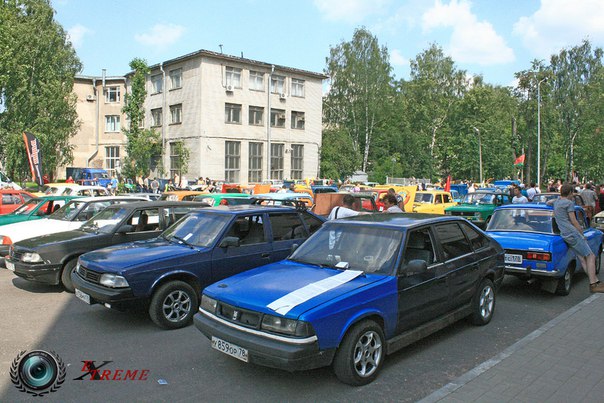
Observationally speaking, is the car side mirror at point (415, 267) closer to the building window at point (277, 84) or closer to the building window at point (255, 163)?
the building window at point (255, 163)

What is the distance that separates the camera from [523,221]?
8.61 metres

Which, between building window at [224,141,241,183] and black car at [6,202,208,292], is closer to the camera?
black car at [6,202,208,292]

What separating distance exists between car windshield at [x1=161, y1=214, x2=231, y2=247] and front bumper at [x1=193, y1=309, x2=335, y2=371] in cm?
252

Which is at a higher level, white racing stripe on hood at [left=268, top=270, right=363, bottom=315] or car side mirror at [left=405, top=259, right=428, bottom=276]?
car side mirror at [left=405, top=259, right=428, bottom=276]

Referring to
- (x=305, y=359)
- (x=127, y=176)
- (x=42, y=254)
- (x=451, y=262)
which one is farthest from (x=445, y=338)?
(x=127, y=176)

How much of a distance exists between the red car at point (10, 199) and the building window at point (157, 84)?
2488cm

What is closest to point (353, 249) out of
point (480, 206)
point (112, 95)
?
point (480, 206)

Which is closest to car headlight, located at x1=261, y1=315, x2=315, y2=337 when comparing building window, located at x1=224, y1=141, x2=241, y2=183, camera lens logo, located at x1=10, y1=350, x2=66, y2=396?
camera lens logo, located at x1=10, y1=350, x2=66, y2=396

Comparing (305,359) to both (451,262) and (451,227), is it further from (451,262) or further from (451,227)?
(451,227)

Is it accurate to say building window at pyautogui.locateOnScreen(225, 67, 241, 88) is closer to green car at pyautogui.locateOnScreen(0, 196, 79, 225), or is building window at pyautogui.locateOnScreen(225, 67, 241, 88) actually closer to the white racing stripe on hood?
green car at pyautogui.locateOnScreen(0, 196, 79, 225)

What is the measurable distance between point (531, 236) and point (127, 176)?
2659 centimetres

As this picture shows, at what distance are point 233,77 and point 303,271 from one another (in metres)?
33.6

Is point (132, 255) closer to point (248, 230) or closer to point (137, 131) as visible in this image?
point (248, 230)

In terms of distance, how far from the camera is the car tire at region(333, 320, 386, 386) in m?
4.21
